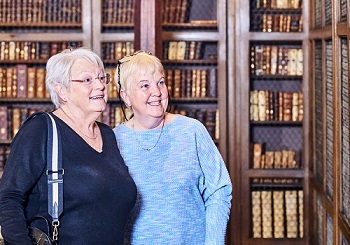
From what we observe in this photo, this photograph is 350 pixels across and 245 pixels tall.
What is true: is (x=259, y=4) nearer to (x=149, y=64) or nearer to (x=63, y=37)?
(x=63, y=37)

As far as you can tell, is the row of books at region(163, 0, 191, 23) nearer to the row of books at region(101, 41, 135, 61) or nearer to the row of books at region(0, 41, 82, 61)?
the row of books at region(101, 41, 135, 61)

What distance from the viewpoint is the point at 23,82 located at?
6.39 meters

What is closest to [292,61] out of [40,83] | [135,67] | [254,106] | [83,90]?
[254,106]

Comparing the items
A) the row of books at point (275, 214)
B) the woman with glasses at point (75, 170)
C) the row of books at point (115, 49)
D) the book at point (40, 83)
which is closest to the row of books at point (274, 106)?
the row of books at point (275, 214)

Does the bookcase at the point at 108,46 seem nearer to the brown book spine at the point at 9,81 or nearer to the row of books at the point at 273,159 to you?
A: the brown book spine at the point at 9,81

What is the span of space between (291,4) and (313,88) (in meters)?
0.74

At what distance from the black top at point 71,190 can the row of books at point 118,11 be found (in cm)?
379

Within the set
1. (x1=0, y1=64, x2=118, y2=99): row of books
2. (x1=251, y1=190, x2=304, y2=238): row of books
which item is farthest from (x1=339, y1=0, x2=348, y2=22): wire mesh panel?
(x1=0, y1=64, x2=118, y2=99): row of books

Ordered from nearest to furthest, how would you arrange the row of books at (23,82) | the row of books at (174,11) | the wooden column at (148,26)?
the wooden column at (148,26), the row of books at (174,11), the row of books at (23,82)

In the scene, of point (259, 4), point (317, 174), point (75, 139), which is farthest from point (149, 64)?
point (259, 4)

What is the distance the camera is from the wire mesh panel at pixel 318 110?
5.49 metres

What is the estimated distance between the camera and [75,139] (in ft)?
8.43

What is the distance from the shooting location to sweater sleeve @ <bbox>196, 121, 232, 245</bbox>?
283 centimetres

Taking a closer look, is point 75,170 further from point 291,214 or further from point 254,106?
point 291,214
